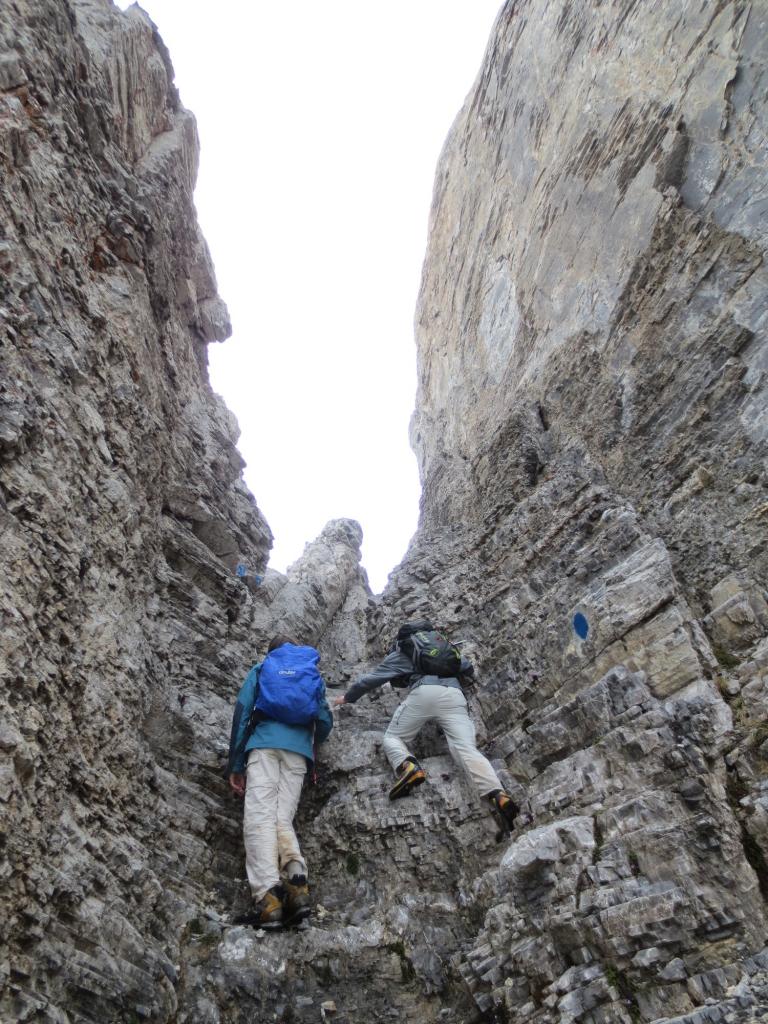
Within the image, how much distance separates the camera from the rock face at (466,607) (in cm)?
534

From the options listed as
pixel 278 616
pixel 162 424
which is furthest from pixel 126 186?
pixel 278 616

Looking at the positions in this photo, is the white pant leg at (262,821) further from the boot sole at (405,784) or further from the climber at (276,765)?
the boot sole at (405,784)

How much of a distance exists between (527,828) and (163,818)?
12.9 ft

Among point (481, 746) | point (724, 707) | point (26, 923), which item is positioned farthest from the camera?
point (481, 746)

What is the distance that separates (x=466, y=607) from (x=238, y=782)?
467cm

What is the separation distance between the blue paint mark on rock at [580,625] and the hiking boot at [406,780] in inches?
100

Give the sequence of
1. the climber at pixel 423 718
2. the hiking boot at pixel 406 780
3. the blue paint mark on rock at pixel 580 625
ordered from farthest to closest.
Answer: the blue paint mark on rock at pixel 580 625, the hiking boot at pixel 406 780, the climber at pixel 423 718

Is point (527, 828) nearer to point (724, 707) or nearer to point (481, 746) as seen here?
point (481, 746)

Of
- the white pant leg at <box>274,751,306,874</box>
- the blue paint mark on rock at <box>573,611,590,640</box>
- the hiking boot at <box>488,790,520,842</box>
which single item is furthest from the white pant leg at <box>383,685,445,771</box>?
the blue paint mark on rock at <box>573,611,590,640</box>

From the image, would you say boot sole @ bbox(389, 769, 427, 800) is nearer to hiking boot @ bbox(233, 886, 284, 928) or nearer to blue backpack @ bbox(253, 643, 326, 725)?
blue backpack @ bbox(253, 643, 326, 725)

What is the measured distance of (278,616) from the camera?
12.4m

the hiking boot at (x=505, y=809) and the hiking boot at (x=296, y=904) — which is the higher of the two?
the hiking boot at (x=505, y=809)

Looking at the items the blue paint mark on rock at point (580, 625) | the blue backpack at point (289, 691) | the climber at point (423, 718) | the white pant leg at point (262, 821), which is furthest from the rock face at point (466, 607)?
the blue backpack at point (289, 691)

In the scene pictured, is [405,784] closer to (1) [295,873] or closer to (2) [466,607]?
(1) [295,873]
